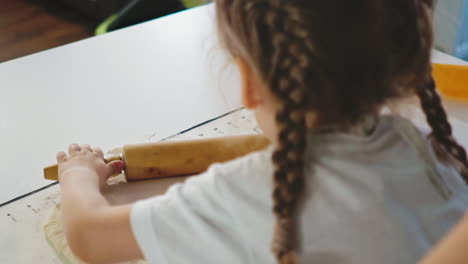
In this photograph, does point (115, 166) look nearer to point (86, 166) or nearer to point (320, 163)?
point (86, 166)

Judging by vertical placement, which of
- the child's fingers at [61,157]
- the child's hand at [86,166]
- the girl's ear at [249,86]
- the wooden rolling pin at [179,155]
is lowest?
the wooden rolling pin at [179,155]

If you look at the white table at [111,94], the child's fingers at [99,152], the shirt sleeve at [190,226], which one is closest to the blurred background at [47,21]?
the white table at [111,94]

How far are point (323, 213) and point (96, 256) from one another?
11.6 inches

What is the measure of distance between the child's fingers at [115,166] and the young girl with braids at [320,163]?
0.73 ft

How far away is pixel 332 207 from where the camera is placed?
58 centimetres

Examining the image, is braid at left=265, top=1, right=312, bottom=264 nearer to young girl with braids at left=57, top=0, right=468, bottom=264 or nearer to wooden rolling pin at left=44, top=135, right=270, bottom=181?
young girl with braids at left=57, top=0, right=468, bottom=264

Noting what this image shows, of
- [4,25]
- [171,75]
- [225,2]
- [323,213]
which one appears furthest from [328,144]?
[4,25]

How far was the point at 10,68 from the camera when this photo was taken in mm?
1229

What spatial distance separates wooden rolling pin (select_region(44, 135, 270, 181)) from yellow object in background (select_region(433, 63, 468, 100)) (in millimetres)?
374

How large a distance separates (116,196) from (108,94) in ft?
1.09

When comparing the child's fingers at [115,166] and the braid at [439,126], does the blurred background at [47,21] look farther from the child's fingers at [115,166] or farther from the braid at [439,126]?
the braid at [439,126]

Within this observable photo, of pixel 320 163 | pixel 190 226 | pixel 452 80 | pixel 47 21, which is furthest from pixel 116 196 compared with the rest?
pixel 47 21

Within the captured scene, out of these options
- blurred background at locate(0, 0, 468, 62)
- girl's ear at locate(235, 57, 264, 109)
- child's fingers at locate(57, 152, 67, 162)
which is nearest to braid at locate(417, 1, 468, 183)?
girl's ear at locate(235, 57, 264, 109)

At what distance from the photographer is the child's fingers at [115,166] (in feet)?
2.95
